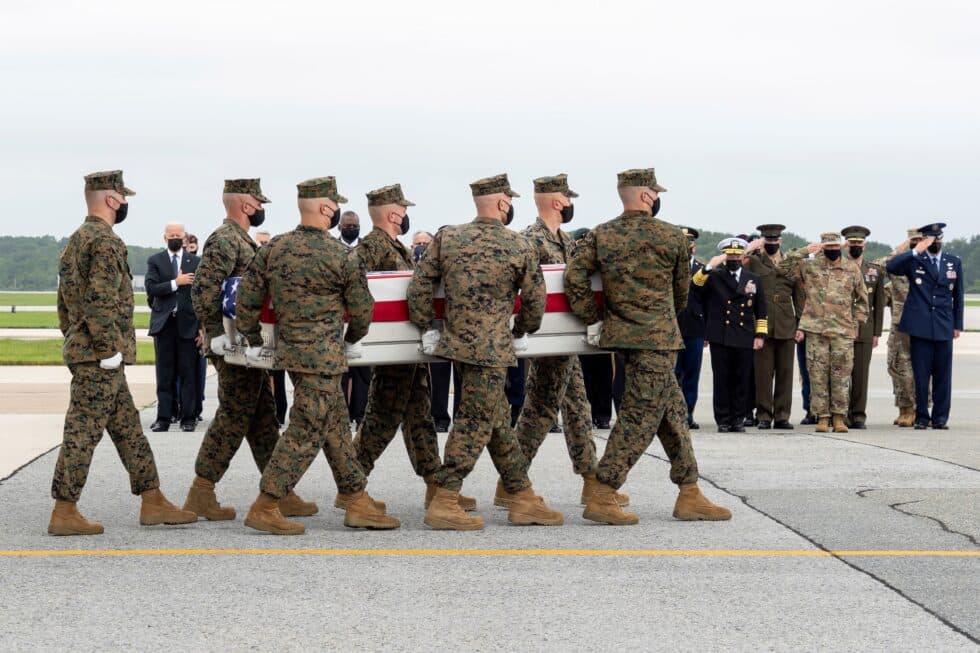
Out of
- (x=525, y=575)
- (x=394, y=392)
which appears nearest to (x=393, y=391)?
(x=394, y=392)

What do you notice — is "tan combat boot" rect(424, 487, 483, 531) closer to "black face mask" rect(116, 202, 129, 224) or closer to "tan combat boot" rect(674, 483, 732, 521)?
"tan combat boot" rect(674, 483, 732, 521)

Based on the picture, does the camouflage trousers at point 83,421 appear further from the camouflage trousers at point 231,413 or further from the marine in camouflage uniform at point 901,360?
the marine in camouflage uniform at point 901,360

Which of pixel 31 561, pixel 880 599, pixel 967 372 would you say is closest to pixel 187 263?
pixel 31 561

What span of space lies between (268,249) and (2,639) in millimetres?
2858

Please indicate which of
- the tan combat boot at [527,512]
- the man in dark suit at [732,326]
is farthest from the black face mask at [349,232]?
the tan combat boot at [527,512]

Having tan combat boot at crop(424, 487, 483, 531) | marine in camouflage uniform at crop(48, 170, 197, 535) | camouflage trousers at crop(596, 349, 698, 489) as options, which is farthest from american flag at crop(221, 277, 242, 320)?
camouflage trousers at crop(596, 349, 698, 489)

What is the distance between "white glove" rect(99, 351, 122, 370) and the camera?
7.43 m

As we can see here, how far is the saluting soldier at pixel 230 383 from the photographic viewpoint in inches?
304

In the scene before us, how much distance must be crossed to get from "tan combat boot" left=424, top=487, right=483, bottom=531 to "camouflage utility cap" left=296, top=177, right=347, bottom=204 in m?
1.71

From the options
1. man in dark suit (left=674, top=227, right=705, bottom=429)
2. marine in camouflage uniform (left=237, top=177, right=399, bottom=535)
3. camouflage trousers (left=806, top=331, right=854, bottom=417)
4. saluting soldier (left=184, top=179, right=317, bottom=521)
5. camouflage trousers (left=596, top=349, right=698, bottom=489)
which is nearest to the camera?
marine in camouflage uniform (left=237, top=177, right=399, bottom=535)

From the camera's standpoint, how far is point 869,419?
15477 mm

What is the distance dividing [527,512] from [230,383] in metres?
A: 1.84

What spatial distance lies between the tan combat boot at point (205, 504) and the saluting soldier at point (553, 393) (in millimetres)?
1678

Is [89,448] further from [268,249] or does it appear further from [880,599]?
[880,599]
